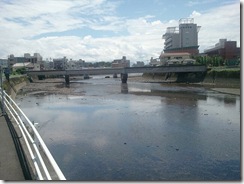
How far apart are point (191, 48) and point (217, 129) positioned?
82510 millimetres

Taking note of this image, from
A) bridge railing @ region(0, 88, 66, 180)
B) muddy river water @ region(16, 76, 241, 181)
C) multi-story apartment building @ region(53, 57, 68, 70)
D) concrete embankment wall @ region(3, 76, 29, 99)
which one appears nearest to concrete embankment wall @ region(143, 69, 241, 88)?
muddy river water @ region(16, 76, 241, 181)

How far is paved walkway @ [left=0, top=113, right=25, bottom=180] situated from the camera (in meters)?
4.74

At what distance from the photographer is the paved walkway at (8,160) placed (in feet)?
15.6

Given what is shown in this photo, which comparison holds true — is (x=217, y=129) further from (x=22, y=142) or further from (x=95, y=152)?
(x=22, y=142)

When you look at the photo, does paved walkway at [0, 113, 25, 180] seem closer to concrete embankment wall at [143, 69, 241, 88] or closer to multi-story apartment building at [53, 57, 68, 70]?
concrete embankment wall at [143, 69, 241, 88]

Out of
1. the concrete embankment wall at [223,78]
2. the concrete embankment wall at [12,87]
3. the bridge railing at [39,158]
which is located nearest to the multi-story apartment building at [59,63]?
the concrete embankment wall at [12,87]

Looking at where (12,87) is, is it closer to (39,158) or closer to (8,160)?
(8,160)

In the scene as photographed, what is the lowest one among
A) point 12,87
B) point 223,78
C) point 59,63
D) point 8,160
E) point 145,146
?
point 145,146

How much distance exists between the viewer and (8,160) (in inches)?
214

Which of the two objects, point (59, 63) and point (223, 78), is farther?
point (59, 63)

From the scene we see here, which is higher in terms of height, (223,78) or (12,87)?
(223,78)

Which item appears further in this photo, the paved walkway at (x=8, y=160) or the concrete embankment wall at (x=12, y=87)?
the concrete embankment wall at (x=12, y=87)

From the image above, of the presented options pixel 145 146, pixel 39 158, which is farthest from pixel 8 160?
pixel 145 146

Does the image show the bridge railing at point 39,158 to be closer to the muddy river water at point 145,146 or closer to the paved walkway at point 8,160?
the paved walkway at point 8,160
